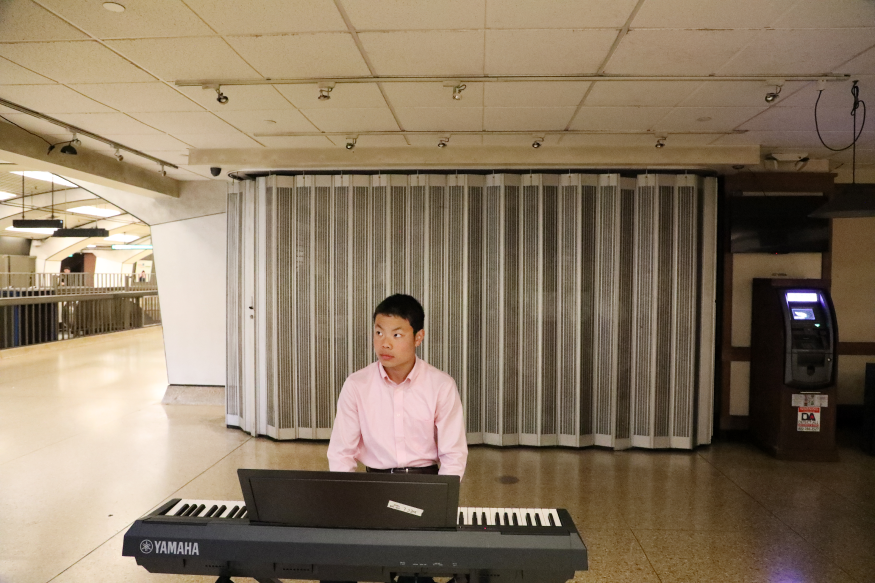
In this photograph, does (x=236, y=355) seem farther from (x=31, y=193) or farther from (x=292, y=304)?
(x=31, y=193)

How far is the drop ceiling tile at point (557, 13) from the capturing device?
2.92 metres

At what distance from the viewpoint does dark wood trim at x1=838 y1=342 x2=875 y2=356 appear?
23.3 ft

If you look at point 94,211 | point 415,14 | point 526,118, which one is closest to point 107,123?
point 415,14

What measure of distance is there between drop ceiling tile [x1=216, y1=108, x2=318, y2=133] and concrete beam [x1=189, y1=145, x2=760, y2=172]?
2.66ft

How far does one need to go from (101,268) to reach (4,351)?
24515mm

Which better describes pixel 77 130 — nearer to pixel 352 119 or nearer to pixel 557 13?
pixel 352 119

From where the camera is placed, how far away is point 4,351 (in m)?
11.2

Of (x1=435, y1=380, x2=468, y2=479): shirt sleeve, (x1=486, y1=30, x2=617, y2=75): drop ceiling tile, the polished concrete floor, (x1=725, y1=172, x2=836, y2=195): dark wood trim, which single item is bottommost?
the polished concrete floor

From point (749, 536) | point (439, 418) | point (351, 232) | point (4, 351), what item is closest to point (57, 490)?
point (351, 232)

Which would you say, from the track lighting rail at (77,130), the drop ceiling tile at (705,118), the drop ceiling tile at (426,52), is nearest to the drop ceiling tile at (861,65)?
the drop ceiling tile at (705,118)

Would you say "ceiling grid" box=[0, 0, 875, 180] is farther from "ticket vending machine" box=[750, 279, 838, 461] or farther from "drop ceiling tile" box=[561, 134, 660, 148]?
"ticket vending machine" box=[750, 279, 838, 461]

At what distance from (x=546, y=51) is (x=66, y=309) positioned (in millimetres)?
13459

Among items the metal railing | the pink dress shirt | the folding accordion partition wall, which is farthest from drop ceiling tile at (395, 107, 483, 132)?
the metal railing

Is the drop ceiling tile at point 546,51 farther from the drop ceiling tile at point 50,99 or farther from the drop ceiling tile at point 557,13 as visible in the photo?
the drop ceiling tile at point 50,99
